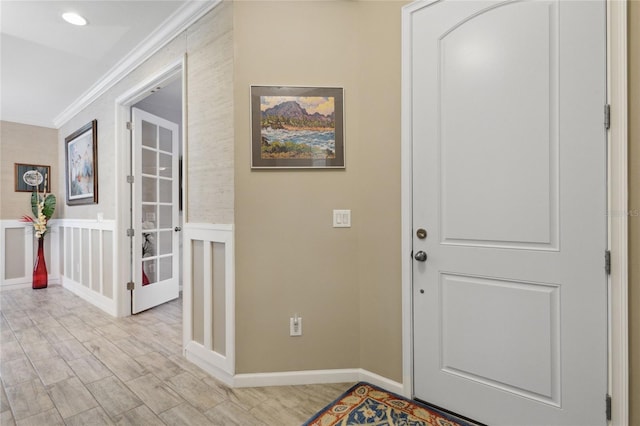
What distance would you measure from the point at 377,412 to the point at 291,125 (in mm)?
1703

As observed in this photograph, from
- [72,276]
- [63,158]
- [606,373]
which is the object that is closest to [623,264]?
[606,373]

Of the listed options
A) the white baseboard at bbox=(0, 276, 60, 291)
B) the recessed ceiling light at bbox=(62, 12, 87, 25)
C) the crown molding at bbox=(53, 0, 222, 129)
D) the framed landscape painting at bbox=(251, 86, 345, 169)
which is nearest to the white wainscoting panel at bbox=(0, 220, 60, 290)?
the white baseboard at bbox=(0, 276, 60, 291)

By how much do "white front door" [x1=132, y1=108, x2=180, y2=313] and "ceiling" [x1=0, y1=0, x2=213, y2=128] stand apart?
2.08ft

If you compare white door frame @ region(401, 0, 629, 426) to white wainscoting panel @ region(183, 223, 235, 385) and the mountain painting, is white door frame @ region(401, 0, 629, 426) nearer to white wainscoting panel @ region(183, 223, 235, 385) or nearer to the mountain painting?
the mountain painting

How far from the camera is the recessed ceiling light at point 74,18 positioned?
2.16 meters

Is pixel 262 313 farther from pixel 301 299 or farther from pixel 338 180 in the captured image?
pixel 338 180

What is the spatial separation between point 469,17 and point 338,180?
3.55ft

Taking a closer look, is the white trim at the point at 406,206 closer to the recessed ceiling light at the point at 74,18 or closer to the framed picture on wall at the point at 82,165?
the recessed ceiling light at the point at 74,18

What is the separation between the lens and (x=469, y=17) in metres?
1.51

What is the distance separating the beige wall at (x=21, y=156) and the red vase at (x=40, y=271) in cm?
55

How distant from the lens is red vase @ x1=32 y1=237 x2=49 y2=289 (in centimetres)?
435

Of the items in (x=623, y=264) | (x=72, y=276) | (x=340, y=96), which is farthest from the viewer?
(x=72, y=276)

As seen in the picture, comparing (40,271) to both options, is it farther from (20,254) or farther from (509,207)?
(509,207)

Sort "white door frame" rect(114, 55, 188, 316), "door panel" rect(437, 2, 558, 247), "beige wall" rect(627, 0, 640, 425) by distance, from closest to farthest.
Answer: "beige wall" rect(627, 0, 640, 425), "door panel" rect(437, 2, 558, 247), "white door frame" rect(114, 55, 188, 316)
